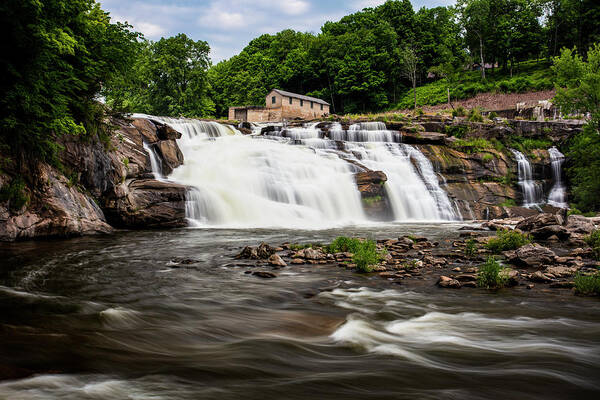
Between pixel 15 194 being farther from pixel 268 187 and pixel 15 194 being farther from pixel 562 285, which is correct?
pixel 562 285

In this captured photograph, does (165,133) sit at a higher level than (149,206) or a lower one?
higher

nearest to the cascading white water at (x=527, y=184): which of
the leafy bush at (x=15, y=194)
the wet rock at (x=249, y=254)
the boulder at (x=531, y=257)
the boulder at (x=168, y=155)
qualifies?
the boulder at (x=531, y=257)

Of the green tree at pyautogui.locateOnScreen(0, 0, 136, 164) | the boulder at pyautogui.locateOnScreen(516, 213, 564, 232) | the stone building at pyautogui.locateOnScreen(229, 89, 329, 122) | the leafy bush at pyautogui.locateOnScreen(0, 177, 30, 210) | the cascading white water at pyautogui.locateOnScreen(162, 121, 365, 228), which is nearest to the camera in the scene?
the green tree at pyautogui.locateOnScreen(0, 0, 136, 164)

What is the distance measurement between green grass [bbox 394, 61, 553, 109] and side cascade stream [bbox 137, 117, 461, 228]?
127 feet

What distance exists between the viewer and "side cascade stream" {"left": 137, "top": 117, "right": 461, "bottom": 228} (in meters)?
18.2

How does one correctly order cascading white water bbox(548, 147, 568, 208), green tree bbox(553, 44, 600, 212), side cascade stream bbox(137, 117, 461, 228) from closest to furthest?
side cascade stream bbox(137, 117, 461, 228), green tree bbox(553, 44, 600, 212), cascading white water bbox(548, 147, 568, 208)

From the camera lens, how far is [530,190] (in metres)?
26.5

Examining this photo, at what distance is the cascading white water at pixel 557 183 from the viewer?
2669 centimetres

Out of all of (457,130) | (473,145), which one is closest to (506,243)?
(473,145)

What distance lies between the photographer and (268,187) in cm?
2028

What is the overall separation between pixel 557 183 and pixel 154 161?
28.4 metres

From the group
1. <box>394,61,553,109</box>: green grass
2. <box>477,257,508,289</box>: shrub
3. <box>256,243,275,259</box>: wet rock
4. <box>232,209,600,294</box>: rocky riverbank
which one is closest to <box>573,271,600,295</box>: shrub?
<box>232,209,600,294</box>: rocky riverbank

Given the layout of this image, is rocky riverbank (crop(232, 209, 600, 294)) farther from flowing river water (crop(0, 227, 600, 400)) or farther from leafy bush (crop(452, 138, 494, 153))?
leafy bush (crop(452, 138, 494, 153))

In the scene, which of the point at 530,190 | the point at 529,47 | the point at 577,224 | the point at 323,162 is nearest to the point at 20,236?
the point at 323,162
